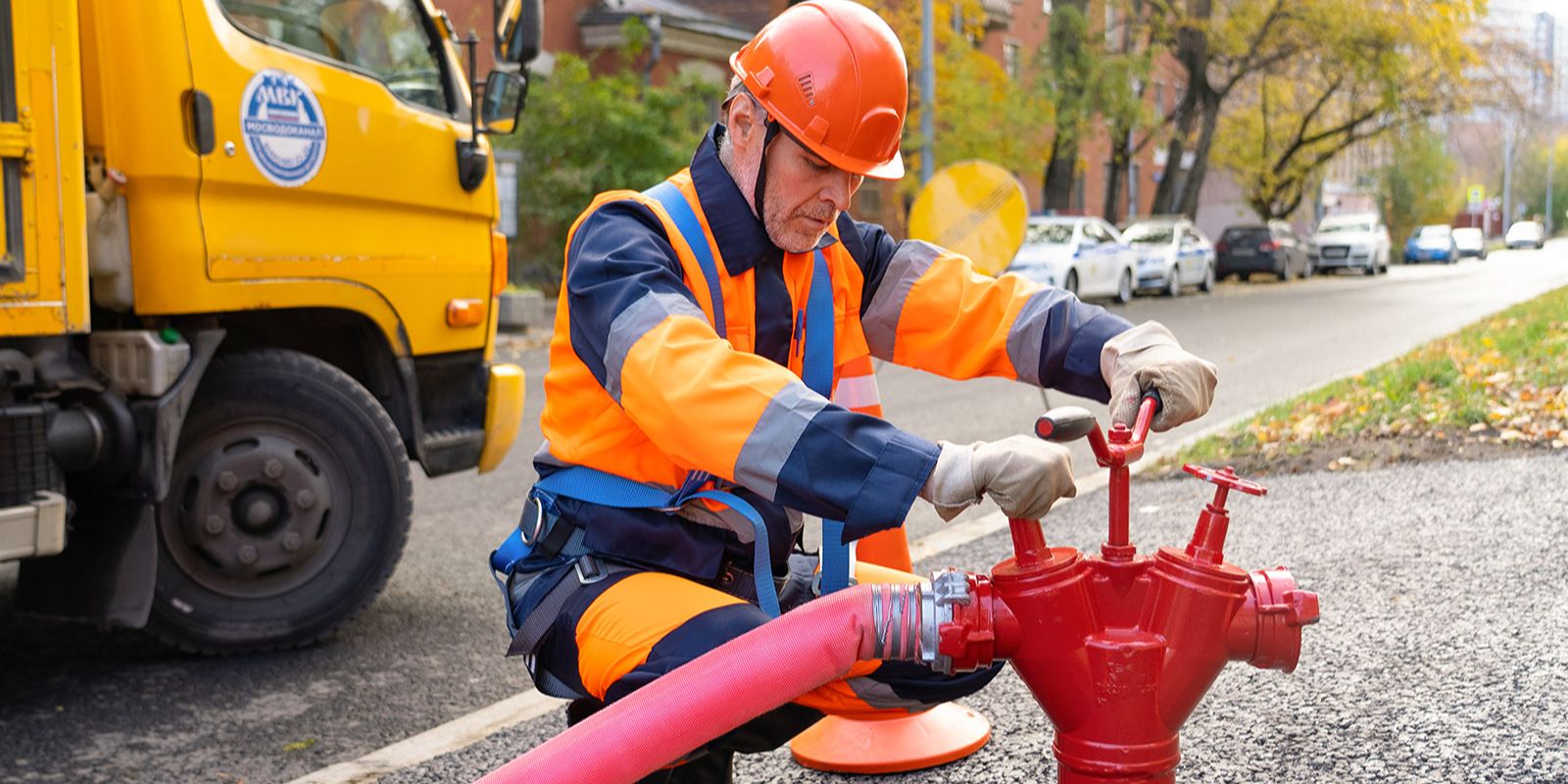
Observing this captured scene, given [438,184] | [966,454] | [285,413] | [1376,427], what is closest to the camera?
[966,454]

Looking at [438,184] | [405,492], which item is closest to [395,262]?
[438,184]

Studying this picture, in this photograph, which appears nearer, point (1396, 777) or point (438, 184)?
point (1396, 777)

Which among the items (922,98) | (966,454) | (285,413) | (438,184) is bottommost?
(285,413)

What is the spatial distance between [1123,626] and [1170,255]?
91.3 feet

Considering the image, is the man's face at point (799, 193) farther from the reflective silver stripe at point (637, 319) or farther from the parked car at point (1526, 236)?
the parked car at point (1526, 236)

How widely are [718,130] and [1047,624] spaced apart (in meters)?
1.11

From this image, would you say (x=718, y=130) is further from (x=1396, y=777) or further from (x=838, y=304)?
(x=1396, y=777)

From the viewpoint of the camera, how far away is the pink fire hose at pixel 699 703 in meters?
1.91

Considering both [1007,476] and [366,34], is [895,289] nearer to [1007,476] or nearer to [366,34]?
[1007,476]

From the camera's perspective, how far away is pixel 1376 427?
7570 mm

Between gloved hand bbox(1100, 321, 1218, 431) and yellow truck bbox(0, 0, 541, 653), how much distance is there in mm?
3096

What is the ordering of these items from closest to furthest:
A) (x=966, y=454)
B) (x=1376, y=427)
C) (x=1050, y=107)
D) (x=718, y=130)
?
(x=966, y=454) < (x=718, y=130) < (x=1376, y=427) < (x=1050, y=107)

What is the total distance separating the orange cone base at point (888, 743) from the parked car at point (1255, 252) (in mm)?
34456

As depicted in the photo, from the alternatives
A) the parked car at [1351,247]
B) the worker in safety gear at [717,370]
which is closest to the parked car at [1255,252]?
the parked car at [1351,247]
